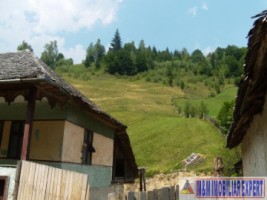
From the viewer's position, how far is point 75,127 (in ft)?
41.1

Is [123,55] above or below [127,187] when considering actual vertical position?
above

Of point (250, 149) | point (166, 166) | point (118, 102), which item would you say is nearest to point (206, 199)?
point (250, 149)

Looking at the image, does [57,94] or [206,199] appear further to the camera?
[57,94]

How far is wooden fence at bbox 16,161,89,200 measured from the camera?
289 inches

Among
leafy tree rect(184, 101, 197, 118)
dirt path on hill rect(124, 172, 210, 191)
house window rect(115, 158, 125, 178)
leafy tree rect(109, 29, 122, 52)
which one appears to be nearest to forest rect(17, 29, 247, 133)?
leafy tree rect(109, 29, 122, 52)

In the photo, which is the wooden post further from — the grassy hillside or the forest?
the forest

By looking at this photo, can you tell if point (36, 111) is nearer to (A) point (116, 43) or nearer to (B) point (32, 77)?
(B) point (32, 77)

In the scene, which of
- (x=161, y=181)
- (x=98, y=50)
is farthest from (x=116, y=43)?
(x=161, y=181)

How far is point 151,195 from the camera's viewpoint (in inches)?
284

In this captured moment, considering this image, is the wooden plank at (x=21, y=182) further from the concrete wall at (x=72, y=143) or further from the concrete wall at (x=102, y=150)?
the concrete wall at (x=102, y=150)

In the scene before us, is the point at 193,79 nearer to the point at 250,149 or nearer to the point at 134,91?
the point at 134,91

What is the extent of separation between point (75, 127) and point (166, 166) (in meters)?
22.7

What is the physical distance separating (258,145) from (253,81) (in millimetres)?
2449

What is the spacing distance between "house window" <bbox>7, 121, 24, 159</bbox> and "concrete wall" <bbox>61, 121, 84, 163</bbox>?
1703 mm
